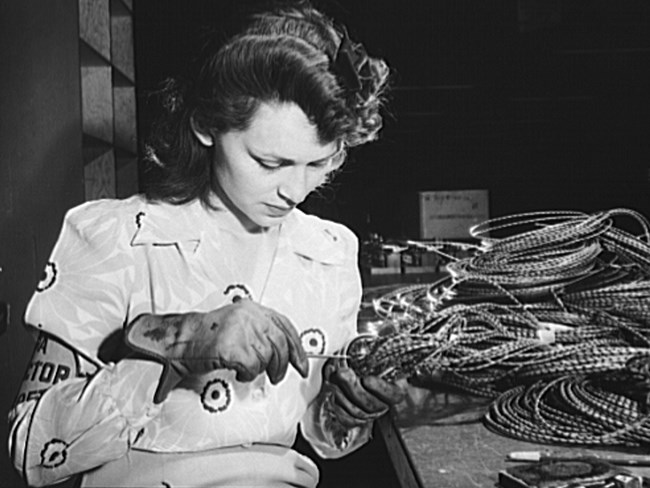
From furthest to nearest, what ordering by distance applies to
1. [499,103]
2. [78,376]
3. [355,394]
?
[499,103]
[355,394]
[78,376]

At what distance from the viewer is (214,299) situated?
4.46ft

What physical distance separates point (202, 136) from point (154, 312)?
27 cm

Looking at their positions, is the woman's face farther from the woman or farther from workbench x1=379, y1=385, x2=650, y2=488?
workbench x1=379, y1=385, x2=650, y2=488

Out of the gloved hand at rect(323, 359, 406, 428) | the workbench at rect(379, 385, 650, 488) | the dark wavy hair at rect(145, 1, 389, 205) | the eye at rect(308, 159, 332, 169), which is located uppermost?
the dark wavy hair at rect(145, 1, 389, 205)

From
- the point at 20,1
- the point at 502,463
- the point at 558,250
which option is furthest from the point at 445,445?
the point at 20,1

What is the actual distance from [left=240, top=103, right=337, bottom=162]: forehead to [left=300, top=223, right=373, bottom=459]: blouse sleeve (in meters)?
0.16

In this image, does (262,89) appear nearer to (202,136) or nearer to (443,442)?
(202,136)

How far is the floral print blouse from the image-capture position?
1.32 metres

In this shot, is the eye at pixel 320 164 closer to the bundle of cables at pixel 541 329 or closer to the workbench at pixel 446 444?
the bundle of cables at pixel 541 329

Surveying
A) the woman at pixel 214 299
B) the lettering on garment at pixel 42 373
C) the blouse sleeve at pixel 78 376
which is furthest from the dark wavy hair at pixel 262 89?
the lettering on garment at pixel 42 373

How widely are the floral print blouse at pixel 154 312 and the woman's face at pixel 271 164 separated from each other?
4 cm

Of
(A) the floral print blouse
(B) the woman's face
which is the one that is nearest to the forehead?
(B) the woman's face

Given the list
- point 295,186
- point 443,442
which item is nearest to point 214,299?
point 295,186

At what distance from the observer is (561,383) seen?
1.56 meters
